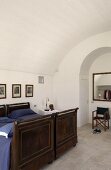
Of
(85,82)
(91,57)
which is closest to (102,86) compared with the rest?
(85,82)

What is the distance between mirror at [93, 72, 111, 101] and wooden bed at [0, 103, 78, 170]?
9.24 ft

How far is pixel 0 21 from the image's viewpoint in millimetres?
3785

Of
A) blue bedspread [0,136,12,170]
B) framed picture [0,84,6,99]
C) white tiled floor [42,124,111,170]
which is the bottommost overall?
white tiled floor [42,124,111,170]

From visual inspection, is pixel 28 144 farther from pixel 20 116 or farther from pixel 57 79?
pixel 57 79

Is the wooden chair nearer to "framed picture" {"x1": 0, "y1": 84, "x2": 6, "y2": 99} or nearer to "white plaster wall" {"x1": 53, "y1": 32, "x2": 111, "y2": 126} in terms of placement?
"white plaster wall" {"x1": 53, "y1": 32, "x2": 111, "y2": 126}

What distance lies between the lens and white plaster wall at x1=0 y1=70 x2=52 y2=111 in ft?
18.0

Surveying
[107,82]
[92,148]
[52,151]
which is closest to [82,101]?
[107,82]

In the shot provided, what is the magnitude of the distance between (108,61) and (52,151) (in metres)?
4.53

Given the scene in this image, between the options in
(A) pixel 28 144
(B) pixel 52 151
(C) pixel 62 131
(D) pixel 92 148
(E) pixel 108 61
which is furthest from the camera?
(E) pixel 108 61

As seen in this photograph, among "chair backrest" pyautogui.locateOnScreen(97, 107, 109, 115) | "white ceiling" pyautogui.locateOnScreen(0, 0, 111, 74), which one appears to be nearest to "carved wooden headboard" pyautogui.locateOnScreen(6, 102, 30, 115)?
"white ceiling" pyautogui.locateOnScreen(0, 0, 111, 74)

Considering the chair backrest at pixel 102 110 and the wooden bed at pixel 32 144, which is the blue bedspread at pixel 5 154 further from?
the chair backrest at pixel 102 110

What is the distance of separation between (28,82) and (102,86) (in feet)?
10.0

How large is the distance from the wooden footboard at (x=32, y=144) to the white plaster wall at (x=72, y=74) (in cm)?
340

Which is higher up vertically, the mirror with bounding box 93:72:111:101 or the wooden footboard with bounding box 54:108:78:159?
the mirror with bounding box 93:72:111:101
